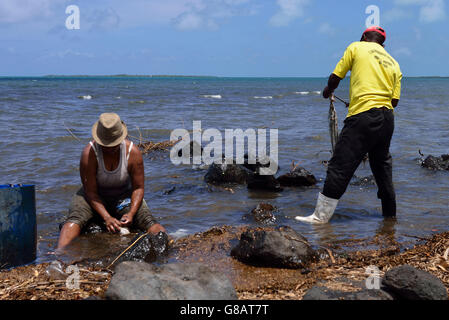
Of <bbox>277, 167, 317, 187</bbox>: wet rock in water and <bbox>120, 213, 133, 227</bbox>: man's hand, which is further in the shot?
<bbox>277, 167, 317, 187</bbox>: wet rock in water

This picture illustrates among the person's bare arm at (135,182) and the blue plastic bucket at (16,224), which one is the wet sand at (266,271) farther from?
the person's bare arm at (135,182)

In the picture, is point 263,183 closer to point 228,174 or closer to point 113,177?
point 228,174

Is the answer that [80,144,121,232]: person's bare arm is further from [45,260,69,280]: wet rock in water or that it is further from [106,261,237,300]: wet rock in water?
[106,261,237,300]: wet rock in water

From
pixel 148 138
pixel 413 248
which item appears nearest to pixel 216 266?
pixel 413 248

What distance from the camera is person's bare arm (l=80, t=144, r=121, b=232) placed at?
15.8ft

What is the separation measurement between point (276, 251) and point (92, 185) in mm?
2141

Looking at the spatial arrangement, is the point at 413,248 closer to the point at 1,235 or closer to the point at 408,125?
the point at 1,235

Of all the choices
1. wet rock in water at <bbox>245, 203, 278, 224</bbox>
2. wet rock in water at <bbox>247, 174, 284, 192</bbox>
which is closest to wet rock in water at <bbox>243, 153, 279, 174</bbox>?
wet rock in water at <bbox>247, 174, 284, 192</bbox>

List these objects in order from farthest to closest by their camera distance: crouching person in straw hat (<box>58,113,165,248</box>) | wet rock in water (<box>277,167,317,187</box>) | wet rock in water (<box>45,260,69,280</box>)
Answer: wet rock in water (<box>277,167,317,187</box>)
crouching person in straw hat (<box>58,113,165,248</box>)
wet rock in water (<box>45,260,69,280</box>)

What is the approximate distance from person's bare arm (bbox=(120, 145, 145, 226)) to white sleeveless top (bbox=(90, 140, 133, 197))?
0.05m

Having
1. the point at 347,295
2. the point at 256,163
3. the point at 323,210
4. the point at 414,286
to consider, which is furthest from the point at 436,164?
the point at 347,295

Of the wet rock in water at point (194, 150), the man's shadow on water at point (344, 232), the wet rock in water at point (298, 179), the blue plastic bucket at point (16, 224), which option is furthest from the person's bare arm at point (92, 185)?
the wet rock in water at point (194, 150)

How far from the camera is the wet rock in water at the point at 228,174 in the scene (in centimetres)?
770

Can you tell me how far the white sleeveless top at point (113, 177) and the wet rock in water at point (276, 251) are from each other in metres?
1.62
